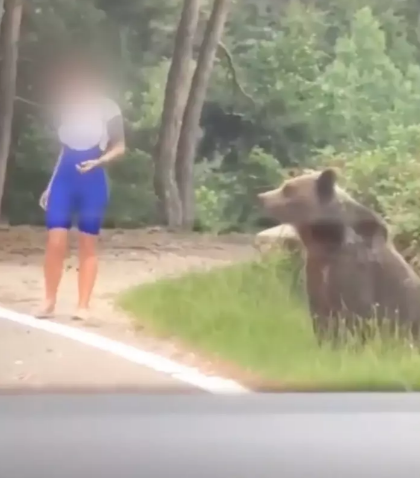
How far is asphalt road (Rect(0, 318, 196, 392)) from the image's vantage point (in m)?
1.07

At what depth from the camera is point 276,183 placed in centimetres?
111

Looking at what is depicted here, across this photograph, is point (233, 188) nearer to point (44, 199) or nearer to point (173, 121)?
point (173, 121)

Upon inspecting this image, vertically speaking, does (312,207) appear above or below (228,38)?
below

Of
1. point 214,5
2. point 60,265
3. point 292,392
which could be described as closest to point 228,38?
point 214,5

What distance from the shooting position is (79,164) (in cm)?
108

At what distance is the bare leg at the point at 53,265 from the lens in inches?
42.3

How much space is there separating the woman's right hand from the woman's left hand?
0.06 m

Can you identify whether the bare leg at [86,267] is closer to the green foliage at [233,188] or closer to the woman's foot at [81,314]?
the woman's foot at [81,314]

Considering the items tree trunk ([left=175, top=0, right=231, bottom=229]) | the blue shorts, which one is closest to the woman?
the blue shorts

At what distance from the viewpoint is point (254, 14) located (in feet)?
3.65

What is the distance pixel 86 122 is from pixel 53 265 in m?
0.23

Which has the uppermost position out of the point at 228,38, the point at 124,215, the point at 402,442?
the point at 228,38

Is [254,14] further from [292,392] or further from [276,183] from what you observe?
[292,392]

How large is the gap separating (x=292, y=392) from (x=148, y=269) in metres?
0.31
